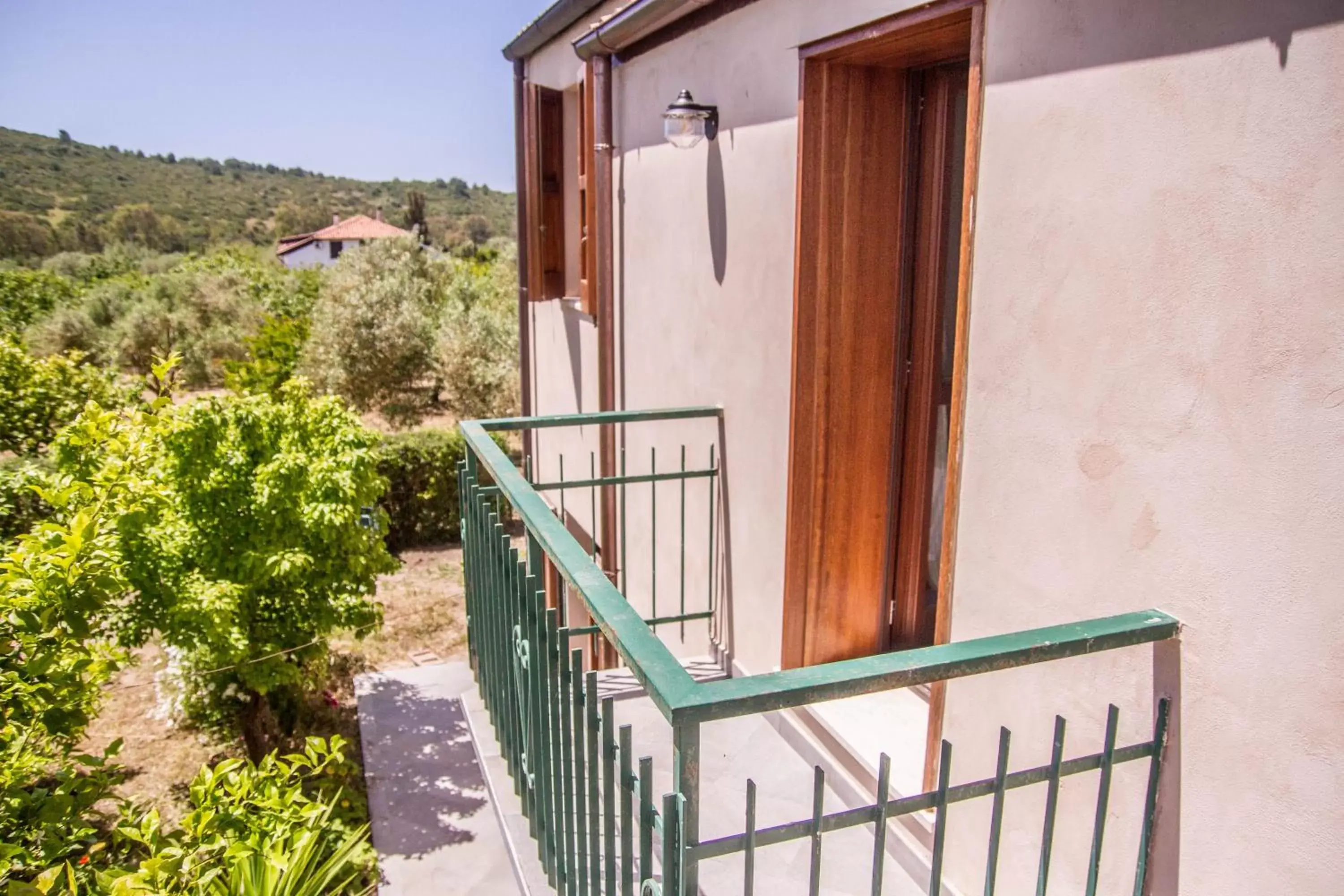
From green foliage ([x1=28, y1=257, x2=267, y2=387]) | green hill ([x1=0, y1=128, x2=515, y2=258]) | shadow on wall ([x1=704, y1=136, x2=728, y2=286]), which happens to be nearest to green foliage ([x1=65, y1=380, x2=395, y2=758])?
shadow on wall ([x1=704, y1=136, x2=728, y2=286])

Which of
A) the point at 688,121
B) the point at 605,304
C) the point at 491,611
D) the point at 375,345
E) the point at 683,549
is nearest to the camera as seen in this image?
the point at 491,611

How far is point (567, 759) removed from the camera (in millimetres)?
→ 2238

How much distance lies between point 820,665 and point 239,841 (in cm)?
209

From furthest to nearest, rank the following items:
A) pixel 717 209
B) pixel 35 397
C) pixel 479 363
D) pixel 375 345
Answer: pixel 375 345
pixel 479 363
pixel 35 397
pixel 717 209

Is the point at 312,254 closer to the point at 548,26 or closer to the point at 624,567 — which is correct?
the point at 548,26

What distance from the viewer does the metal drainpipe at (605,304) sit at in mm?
5762

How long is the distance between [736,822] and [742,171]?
2.61 meters

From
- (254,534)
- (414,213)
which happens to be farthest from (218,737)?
(414,213)

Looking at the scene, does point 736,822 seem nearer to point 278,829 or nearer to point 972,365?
point 278,829

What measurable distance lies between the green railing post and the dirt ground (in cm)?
537

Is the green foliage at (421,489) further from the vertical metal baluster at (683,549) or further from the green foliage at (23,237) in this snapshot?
the green foliage at (23,237)

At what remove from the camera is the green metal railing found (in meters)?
1.54

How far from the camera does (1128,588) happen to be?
201 cm

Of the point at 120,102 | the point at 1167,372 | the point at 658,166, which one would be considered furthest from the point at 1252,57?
the point at 120,102
